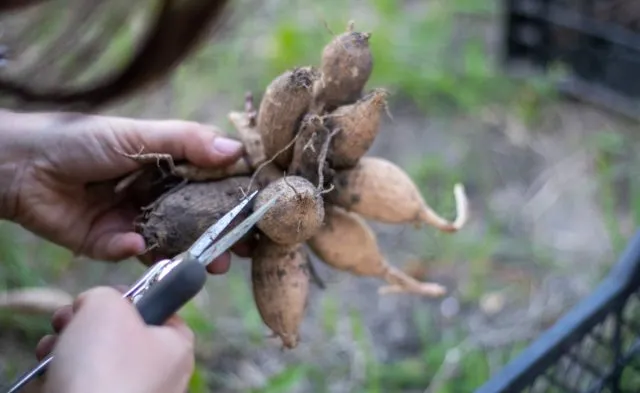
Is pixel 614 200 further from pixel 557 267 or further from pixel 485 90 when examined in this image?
pixel 485 90

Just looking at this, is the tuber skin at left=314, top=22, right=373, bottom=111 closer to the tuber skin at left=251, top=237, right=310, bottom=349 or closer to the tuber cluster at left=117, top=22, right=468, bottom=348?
the tuber cluster at left=117, top=22, right=468, bottom=348

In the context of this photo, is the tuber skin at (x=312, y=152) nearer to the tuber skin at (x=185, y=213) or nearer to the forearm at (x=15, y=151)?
the tuber skin at (x=185, y=213)

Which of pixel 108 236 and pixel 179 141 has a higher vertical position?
pixel 179 141

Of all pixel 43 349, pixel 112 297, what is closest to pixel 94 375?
pixel 112 297

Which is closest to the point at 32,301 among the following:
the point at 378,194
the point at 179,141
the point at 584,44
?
the point at 179,141

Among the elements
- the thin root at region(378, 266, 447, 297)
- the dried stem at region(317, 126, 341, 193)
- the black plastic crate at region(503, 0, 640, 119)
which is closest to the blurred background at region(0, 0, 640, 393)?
the black plastic crate at region(503, 0, 640, 119)

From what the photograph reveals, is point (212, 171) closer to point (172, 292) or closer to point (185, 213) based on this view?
point (185, 213)
